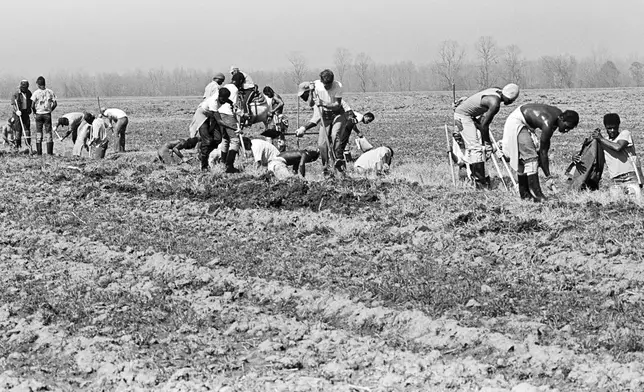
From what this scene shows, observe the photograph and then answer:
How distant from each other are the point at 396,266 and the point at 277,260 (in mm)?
1134

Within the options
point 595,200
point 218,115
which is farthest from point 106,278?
point 218,115

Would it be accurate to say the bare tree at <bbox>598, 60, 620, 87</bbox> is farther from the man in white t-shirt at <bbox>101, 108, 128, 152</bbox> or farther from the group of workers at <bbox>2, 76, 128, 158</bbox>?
the group of workers at <bbox>2, 76, 128, 158</bbox>

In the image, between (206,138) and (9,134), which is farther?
(9,134)

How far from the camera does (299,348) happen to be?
5.98 m

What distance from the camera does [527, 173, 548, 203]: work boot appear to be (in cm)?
1015

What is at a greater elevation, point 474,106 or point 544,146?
point 474,106

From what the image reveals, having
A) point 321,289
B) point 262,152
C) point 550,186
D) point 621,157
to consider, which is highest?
point 262,152

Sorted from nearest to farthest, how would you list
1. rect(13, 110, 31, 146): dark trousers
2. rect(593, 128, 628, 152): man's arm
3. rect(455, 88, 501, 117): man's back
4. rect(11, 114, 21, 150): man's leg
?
rect(593, 128, 628, 152): man's arm
rect(455, 88, 501, 117): man's back
rect(13, 110, 31, 146): dark trousers
rect(11, 114, 21, 150): man's leg

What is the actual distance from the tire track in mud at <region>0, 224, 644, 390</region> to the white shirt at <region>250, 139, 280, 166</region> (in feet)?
20.6

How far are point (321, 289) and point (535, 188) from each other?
4.11 metres

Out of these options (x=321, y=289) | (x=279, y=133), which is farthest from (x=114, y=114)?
(x=321, y=289)

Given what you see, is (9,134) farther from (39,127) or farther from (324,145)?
(324,145)

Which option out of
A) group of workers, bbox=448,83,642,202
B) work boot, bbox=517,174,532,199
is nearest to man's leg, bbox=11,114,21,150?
group of workers, bbox=448,83,642,202

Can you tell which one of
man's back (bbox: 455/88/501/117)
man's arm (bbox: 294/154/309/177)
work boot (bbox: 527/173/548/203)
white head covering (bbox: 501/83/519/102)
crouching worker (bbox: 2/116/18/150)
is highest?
white head covering (bbox: 501/83/519/102)
